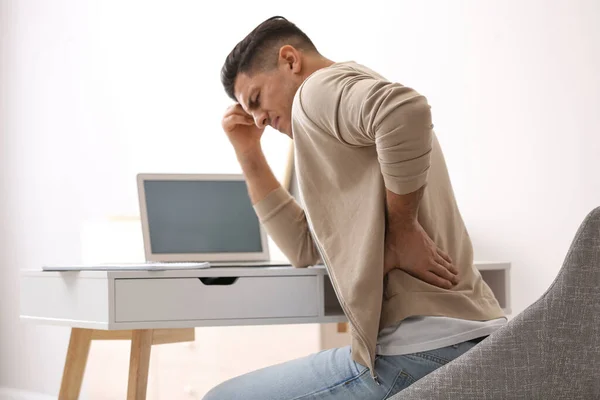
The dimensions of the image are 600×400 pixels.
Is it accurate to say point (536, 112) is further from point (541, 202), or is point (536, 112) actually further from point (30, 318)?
point (30, 318)

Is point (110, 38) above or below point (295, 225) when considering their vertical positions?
above

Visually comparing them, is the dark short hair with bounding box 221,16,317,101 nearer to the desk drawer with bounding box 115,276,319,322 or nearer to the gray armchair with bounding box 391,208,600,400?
the desk drawer with bounding box 115,276,319,322

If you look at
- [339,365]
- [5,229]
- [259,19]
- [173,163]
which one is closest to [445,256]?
[339,365]

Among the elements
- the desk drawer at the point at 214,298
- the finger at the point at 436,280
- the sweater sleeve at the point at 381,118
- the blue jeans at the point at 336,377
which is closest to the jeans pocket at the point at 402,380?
the blue jeans at the point at 336,377

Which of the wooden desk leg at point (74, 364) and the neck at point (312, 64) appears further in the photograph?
the wooden desk leg at point (74, 364)

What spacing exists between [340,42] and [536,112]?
797 millimetres

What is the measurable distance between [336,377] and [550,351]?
365 mm

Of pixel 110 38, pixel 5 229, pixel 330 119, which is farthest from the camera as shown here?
pixel 5 229

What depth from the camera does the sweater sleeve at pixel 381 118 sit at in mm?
1165

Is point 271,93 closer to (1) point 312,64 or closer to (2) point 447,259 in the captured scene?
(1) point 312,64

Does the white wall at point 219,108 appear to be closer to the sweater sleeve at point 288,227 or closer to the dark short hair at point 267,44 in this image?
the sweater sleeve at point 288,227

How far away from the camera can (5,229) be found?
13.4ft

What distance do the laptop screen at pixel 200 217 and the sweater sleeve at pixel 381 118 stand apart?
846 mm

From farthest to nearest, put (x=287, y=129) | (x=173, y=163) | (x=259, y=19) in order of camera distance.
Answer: (x=173, y=163), (x=259, y=19), (x=287, y=129)
